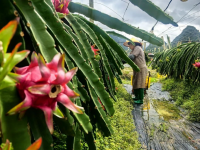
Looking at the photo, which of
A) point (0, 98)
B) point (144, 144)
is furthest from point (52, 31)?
point (144, 144)

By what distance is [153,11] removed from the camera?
880mm

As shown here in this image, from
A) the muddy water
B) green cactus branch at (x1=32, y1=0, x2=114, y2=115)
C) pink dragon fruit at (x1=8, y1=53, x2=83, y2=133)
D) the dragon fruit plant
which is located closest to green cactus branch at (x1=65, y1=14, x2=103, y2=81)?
the dragon fruit plant

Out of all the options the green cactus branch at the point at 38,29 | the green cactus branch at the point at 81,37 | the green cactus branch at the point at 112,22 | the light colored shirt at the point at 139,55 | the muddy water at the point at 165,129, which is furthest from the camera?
the light colored shirt at the point at 139,55

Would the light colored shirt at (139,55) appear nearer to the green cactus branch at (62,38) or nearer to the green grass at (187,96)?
the green grass at (187,96)

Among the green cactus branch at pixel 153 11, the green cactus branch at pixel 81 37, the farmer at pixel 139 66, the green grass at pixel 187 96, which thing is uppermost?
the green cactus branch at pixel 153 11

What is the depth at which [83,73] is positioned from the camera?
66cm

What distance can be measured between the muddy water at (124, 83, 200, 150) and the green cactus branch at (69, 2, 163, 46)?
55.0 inches

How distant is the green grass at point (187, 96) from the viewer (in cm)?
291

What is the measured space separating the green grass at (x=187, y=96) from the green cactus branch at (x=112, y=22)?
89.1 inches

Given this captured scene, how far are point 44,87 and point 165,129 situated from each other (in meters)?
2.44

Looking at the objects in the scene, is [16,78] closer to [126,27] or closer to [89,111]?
[89,111]

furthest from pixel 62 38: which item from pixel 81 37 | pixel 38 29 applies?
pixel 81 37

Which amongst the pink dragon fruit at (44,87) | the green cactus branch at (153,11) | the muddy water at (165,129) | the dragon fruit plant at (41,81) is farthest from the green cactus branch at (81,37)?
the muddy water at (165,129)

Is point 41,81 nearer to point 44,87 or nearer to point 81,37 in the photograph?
point 44,87
